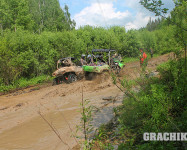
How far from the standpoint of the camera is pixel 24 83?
1408cm

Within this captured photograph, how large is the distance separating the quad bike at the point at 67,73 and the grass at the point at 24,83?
2.76m

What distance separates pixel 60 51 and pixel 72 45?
1.35m

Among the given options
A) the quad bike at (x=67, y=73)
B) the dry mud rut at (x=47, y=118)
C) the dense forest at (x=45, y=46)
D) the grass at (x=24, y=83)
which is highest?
the dense forest at (x=45, y=46)

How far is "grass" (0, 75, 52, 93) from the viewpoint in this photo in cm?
1274

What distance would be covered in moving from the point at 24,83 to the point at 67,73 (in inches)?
163

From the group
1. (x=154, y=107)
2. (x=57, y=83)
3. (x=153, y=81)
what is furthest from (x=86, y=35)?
(x=154, y=107)

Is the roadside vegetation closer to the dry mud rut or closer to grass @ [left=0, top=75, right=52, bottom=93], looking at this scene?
the dry mud rut

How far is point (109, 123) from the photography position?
5.02m

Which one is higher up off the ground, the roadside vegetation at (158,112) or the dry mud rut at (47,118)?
the roadside vegetation at (158,112)

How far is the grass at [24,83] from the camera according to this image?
1274 cm

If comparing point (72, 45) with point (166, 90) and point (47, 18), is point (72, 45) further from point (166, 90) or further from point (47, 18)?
point (47, 18)

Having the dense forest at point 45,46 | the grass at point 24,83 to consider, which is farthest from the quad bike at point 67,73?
the grass at point 24,83

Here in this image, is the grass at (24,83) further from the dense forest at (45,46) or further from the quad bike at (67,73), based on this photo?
the quad bike at (67,73)

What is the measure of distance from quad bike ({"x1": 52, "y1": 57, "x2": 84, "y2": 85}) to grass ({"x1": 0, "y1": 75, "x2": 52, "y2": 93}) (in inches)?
109
